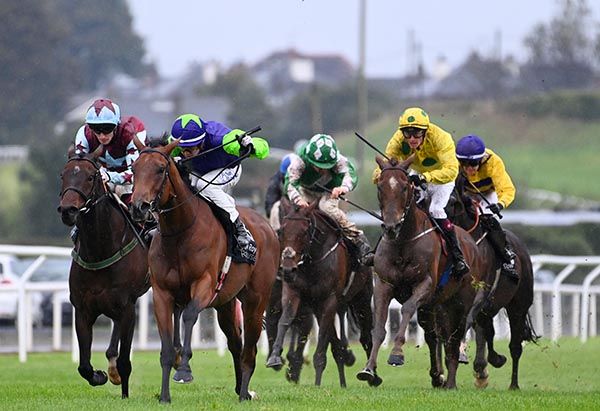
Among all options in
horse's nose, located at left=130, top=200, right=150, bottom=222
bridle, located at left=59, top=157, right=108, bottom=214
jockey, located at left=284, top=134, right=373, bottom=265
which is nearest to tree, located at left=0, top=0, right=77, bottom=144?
jockey, located at left=284, top=134, right=373, bottom=265

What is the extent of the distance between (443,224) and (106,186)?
10.0ft

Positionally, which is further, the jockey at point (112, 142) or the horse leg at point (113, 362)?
the horse leg at point (113, 362)

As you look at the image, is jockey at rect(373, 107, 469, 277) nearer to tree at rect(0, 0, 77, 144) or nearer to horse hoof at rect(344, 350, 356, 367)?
horse hoof at rect(344, 350, 356, 367)

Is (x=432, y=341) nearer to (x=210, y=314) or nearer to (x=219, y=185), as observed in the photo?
(x=219, y=185)

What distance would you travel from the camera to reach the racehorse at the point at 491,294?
499 inches

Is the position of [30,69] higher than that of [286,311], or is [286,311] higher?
[30,69]

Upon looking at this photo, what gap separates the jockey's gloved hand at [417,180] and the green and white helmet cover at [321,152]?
1.58 meters

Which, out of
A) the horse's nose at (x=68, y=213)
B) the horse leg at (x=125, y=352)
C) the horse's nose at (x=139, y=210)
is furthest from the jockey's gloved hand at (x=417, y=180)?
the horse's nose at (x=68, y=213)

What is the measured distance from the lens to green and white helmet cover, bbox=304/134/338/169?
13.0 meters

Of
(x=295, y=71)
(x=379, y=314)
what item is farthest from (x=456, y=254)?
(x=295, y=71)

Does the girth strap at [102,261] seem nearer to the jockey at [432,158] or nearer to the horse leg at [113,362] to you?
the horse leg at [113,362]

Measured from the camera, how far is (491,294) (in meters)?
13.0

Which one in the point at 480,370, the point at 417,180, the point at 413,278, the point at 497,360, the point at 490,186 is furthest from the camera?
the point at 490,186

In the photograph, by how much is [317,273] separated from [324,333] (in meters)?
0.58
